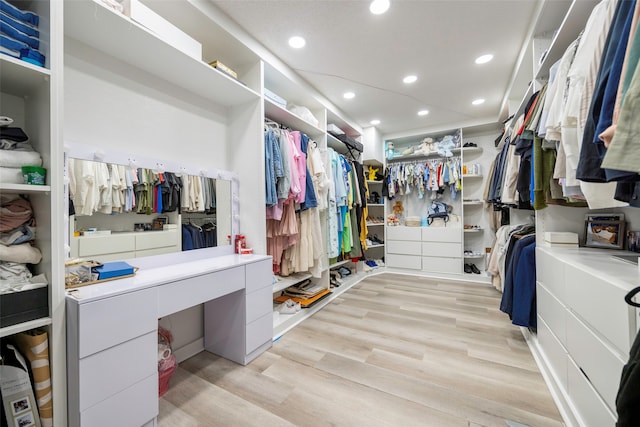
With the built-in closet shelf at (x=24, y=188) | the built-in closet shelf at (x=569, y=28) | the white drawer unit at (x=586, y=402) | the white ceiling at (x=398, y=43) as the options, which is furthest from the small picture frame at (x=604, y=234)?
the built-in closet shelf at (x=24, y=188)

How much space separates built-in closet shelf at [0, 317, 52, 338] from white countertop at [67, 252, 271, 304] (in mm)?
100

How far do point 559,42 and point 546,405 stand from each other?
6.60 ft

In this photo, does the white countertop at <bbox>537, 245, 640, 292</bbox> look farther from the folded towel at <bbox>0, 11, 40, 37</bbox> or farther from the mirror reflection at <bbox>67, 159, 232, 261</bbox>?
the folded towel at <bbox>0, 11, 40, 37</bbox>

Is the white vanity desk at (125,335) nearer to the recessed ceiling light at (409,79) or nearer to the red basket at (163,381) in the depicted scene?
the red basket at (163,381)

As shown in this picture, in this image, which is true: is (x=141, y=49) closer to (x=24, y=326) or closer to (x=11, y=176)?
(x=11, y=176)

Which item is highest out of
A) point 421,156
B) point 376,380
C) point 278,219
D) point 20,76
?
point 421,156

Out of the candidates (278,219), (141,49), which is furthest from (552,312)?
(141,49)

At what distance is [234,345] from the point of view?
1713 mm

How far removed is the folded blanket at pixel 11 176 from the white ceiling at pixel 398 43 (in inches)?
56.0

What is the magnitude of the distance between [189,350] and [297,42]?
8.14 ft

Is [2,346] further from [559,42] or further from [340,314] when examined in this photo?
[559,42]

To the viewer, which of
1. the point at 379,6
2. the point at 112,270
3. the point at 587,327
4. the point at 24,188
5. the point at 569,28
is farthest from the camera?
the point at 379,6

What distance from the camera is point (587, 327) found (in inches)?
38.9

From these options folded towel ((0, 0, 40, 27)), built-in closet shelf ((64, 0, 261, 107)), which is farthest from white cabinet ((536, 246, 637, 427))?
folded towel ((0, 0, 40, 27))
